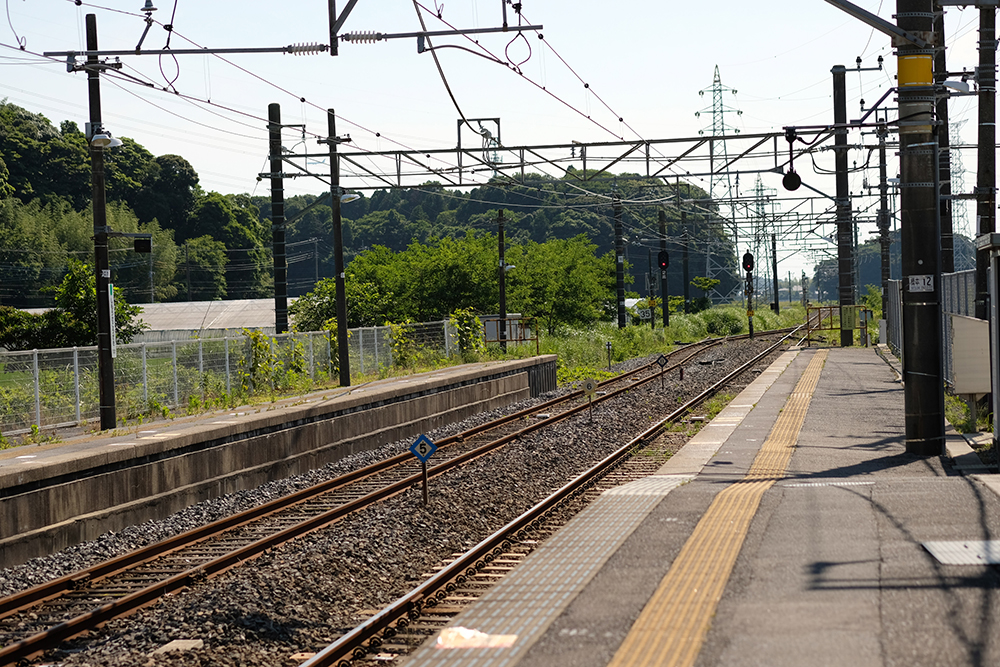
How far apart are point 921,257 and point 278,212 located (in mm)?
18013

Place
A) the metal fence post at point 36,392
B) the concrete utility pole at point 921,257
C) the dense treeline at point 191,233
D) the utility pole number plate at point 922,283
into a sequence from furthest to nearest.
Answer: the dense treeline at point 191,233 → the metal fence post at point 36,392 → the utility pole number plate at point 922,283 → the concrete utility pole at point 921,257

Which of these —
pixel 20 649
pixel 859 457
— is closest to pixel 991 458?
pixel 859 457

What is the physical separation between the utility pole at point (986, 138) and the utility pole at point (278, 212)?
1612 centimetres

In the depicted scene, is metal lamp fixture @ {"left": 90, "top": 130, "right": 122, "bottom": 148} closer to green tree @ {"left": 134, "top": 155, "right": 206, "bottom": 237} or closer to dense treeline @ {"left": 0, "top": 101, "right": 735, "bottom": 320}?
dense treeline @ {"left": 0, "top": 101, "right": 735, "bottom": 320}

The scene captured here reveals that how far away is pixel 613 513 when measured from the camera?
12359 millimetres

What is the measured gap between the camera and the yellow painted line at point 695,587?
6.89 meters

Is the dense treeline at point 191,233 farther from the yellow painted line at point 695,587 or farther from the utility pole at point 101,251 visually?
the yellow painted line at point 695,587

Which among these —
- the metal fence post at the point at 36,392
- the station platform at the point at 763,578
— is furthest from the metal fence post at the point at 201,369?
the station platform at the point at 763,578

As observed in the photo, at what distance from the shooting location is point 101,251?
17.0 metres

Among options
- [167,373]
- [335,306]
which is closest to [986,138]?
[167,373]

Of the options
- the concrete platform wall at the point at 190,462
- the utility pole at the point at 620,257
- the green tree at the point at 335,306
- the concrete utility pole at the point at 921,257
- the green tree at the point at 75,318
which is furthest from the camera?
the utility pole at the point at 620,257

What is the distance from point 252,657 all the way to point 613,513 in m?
5.55

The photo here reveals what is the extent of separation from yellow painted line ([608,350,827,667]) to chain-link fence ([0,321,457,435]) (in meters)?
11.7

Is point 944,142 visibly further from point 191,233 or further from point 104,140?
point 191,233
